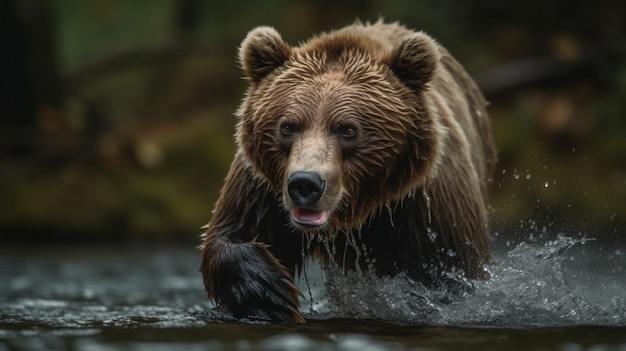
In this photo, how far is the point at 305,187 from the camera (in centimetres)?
520

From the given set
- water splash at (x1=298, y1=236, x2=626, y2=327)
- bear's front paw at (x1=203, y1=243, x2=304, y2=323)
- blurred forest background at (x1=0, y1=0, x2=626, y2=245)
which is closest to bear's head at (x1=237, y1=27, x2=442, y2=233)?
bear's front paw at (x1=203, y1=243, x2=304, y2=323)

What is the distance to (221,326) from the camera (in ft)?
17.4

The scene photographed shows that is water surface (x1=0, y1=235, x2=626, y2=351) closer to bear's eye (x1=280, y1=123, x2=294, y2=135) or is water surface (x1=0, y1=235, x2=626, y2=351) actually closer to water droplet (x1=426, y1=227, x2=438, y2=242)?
water droplet (x1=426, y1=227, x2=438, y2=242)

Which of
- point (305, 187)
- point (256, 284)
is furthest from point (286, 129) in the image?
point (256, 284)

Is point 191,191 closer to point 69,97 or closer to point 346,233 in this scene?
point 69,97

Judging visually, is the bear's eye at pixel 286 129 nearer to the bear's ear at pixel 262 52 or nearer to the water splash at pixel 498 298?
the bear's ear at pixel 262 52

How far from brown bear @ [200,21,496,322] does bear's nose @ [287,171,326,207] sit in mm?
137

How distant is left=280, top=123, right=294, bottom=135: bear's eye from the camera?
18.4 ft

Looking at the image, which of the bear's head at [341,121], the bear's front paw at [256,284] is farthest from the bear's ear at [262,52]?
the bear's front paw at [256,284]

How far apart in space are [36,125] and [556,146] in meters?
6.38

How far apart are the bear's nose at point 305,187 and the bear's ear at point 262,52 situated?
1122 millimetres

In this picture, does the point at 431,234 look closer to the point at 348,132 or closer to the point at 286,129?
the point at 348,132

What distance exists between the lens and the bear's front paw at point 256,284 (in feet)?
18.8

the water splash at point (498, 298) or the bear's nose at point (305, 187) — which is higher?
the bear's nose at point (305, 187)
